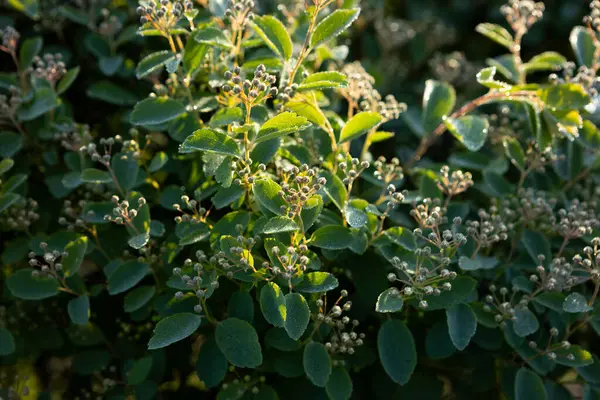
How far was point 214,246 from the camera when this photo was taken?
4.34 ft

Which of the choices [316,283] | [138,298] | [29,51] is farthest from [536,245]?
[29,51]

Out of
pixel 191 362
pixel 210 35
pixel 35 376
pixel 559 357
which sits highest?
pixel 210 35

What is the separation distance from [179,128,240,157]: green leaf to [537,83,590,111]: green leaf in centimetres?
78

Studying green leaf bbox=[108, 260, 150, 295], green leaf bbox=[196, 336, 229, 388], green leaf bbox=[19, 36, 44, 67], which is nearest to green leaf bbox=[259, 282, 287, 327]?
green leaf bbox=[196, 336, 229, 388]

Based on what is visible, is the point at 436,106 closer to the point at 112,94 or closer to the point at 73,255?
the point at 112,94

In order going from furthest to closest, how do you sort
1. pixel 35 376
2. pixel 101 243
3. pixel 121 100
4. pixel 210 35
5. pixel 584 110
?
pixel 35 376
pixel 121 100
pixel 584 110
pixel 101 243
pixel 210 35

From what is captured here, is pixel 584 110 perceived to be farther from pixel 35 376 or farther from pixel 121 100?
pixel 35 376

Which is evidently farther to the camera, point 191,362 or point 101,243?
point 191,362

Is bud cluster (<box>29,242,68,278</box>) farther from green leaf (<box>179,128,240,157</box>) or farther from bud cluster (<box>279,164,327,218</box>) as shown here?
bud cluster (<box>279,164,327,218</box>)

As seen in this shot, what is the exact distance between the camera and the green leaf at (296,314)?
120 cm

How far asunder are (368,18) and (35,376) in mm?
1726

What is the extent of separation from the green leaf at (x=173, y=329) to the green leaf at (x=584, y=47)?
1263 mm

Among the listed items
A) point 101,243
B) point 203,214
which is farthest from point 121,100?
point 203,214

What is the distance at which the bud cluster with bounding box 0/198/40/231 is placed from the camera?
1.56 meters
